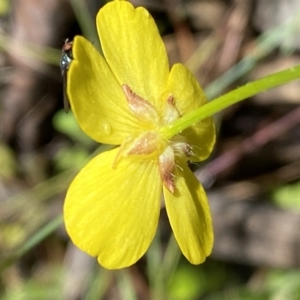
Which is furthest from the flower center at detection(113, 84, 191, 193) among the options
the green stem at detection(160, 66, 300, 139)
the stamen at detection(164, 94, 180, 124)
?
the green stem at detection(160, 66, 300, 139)

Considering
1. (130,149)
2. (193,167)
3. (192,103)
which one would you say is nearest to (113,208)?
(130,149)

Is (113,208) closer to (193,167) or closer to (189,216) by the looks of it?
(189,216)

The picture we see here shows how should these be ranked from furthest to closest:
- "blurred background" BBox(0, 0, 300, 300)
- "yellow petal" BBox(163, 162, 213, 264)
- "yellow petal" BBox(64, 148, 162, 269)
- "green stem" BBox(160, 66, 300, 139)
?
"blurred background" BBox(0, 0, 300, 300)
"yellow petal" BBox(163, 162, 213, 264)
"yellow petal" BBox(64, 148, 162, 269)
"green stem" BBox(160, 66, 300, 139)

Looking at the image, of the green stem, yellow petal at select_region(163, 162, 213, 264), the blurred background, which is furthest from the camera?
the blurred background

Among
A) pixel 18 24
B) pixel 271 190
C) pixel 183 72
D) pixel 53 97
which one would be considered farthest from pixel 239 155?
pixel 183 72

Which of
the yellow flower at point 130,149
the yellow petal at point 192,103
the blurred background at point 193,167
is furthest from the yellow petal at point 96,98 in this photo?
the blurred background at point 193,167

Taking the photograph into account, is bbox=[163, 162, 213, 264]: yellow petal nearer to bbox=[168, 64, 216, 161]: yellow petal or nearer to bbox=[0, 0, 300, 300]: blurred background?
bbox=[168, 64, 216, 161]: yellow petal

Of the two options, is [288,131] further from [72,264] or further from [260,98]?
[72,264]
